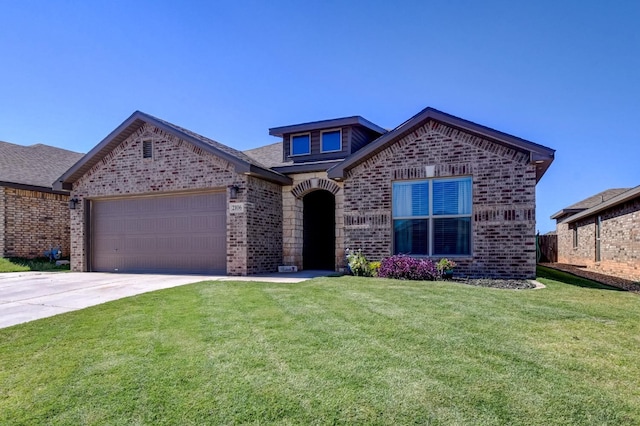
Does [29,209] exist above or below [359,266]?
above

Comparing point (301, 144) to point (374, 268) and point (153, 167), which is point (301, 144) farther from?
point (374, 268)

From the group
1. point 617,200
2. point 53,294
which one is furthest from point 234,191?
point 617,200

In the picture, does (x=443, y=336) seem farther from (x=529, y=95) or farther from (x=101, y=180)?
(x=529, y=95)

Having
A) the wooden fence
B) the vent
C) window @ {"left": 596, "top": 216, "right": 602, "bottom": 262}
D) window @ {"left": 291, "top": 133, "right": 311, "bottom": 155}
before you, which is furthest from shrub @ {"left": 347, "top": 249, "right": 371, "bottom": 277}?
the wooden fence

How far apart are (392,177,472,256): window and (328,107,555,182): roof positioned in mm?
1247

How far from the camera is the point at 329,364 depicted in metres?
4.11

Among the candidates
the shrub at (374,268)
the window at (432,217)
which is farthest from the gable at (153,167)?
the window at (432,217)

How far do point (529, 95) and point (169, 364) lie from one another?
57.4ft

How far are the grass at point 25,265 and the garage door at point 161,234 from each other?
246 cm

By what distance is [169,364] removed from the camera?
4.22m

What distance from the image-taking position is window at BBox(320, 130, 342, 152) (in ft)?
48.9

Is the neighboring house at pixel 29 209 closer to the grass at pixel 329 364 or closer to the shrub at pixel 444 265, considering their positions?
the grass at pixel 329 364

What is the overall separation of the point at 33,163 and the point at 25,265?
6475mm

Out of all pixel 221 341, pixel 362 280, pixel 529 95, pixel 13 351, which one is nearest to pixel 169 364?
pixel 221 341
